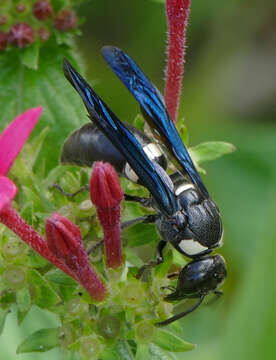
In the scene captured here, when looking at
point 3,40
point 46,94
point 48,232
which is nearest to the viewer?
point 48,232

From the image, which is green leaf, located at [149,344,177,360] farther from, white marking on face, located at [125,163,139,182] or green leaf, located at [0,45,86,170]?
green leaf, located at [0,45,86,170]

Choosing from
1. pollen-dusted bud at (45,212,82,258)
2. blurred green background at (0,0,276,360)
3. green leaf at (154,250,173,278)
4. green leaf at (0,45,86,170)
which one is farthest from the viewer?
blurred green background at (0,0,276,360)

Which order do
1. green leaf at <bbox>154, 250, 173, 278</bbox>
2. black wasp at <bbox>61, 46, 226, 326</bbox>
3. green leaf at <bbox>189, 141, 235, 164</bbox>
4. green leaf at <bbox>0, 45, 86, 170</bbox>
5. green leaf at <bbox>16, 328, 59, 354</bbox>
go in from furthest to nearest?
green leaf at <bbox>0, 45, 86, 170</bbox>, green leaf at <bbox>189, 141, 235, 164</bbox>, green leaf at <bbox>154, 250, 173, 278</bbox>, green leaf at <bbox>16, 328, 59, 354</bbox>, black wasp at <bbox>61, 46, 226, 326</bbox>

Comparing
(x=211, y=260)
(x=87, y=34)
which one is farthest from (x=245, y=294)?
(x=87, y=34)

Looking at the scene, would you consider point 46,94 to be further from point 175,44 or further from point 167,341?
point 167,341

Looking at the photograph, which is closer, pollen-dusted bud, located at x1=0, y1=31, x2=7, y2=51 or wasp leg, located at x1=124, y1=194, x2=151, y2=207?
wasp leg, located at x1=124, y1=194, x2=151, y2=207

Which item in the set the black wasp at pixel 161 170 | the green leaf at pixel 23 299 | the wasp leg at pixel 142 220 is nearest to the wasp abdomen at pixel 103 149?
the black wasp at pixel 161 170

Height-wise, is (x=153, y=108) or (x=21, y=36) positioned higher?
(x=21, y=36)

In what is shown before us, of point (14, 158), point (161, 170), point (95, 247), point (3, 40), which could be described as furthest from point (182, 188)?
point (3, 40)

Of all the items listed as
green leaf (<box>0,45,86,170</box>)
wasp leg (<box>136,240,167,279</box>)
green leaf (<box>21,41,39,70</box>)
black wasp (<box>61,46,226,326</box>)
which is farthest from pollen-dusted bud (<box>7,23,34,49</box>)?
wasp leg (<box>136,240,167,279</box>)
